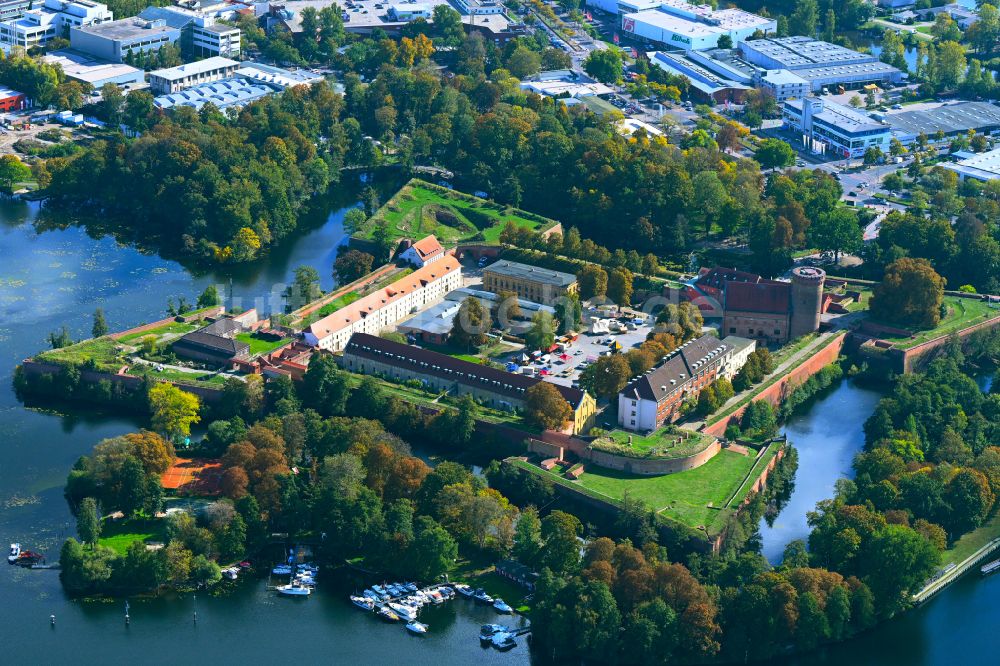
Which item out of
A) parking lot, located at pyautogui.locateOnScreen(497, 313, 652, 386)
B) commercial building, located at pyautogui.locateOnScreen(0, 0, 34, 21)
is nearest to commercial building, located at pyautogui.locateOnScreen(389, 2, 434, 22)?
commercial building, located at pyautogui.locateOnScreen(0, 0, 34, 21)

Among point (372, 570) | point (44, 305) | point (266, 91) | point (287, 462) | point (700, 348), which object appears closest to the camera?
point (372, 570)

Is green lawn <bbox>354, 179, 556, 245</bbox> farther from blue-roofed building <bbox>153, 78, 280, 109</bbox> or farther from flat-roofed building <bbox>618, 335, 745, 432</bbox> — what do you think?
flat-roofed building <bbox>618, 335, 745, 432</bbox>

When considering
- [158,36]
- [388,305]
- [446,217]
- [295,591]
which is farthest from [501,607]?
[158,36]

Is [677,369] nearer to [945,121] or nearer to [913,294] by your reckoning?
[913,294]

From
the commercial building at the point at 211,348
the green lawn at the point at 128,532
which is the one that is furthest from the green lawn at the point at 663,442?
the commercial building at the point at 211,348

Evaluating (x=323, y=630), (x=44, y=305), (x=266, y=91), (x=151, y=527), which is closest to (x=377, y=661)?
(x=323, y=630)

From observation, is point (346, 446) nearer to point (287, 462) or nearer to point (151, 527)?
point (287, 462)
